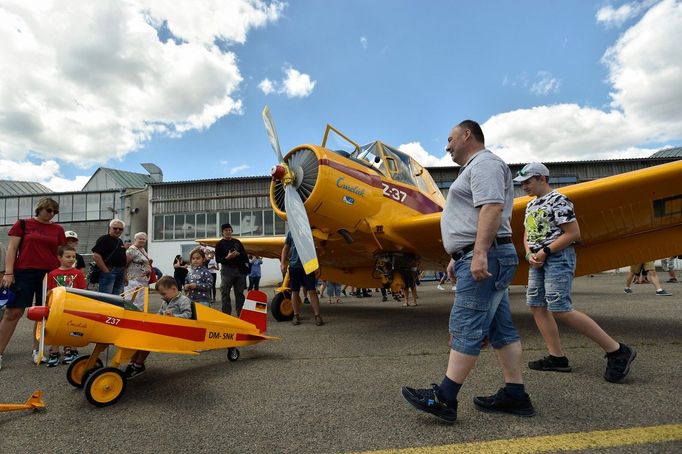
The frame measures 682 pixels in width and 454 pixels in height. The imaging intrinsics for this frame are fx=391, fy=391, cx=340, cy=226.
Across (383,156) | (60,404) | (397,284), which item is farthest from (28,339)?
(383,156)

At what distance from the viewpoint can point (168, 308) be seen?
11.7ft

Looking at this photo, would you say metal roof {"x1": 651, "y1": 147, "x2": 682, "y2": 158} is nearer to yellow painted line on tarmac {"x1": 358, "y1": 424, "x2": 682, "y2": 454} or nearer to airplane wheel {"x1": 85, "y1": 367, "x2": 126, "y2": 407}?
yellow painted line on tarmac {"x1": 358, "y1": 424, "x2": 682, "y2": 454}

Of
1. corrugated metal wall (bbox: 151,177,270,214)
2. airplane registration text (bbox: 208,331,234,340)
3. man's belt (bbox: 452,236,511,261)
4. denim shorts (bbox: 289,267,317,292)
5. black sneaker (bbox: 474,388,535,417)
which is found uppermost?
corrugated metal wall (bbox: 151,177,270,214)

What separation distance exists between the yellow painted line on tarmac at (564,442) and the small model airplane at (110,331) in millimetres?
2071

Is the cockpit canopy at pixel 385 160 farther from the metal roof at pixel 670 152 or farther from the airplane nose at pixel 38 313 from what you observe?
the metal roof at pixel 670 152

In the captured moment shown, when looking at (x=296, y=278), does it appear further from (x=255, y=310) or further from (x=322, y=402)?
(x=322, y=402)

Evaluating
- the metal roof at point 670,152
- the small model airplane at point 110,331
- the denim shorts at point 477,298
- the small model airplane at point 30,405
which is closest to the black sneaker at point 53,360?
the small model airplane at point 110,331

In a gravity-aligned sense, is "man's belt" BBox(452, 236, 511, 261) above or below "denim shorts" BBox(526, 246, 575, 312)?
above

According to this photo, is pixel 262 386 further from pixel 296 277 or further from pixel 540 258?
pixel 296 277

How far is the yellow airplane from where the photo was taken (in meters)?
4.38

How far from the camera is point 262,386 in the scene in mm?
3100

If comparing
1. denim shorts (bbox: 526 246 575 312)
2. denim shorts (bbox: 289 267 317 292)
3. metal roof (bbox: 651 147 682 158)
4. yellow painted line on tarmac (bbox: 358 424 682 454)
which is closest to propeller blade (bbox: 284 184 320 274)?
denim shorts (bbox: 289 267 317 292)

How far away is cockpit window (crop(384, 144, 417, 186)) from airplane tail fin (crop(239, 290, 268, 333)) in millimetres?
2940

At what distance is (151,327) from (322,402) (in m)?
1.57
